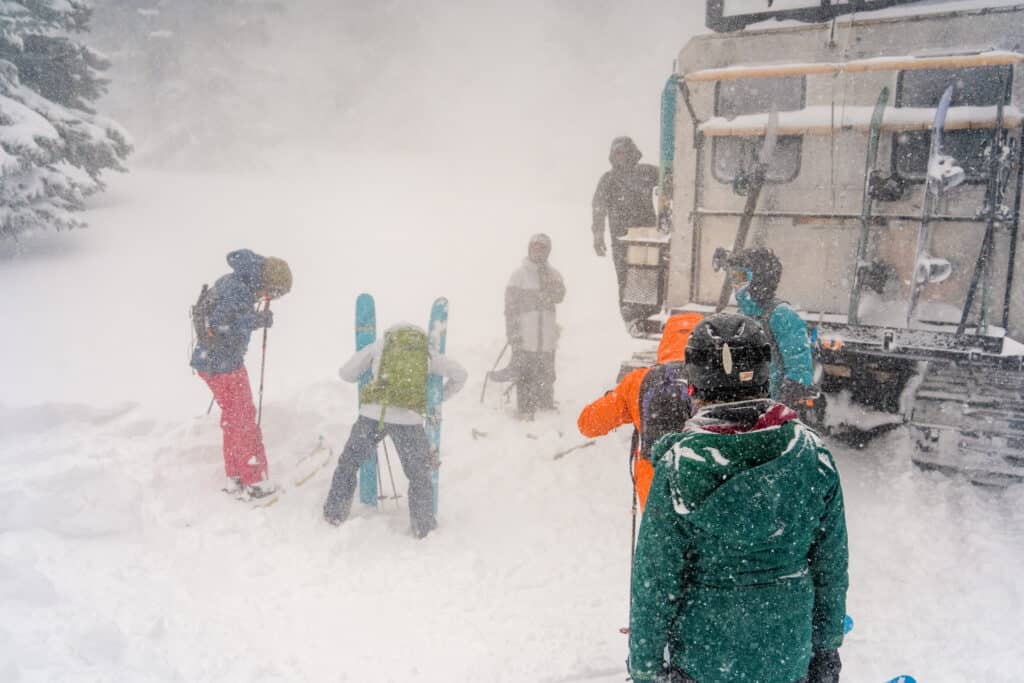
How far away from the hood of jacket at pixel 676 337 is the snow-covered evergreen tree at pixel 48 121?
12.3 m

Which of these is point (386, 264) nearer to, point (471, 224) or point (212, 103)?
point (471, 224)

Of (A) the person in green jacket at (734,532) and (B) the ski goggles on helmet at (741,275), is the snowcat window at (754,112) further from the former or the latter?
(A) the person in green jacket at (734,532)

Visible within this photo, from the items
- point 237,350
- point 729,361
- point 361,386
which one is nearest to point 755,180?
point 361,386

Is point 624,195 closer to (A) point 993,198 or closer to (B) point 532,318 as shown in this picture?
(B) point 532,318

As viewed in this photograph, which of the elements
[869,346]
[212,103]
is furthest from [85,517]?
[212,103]

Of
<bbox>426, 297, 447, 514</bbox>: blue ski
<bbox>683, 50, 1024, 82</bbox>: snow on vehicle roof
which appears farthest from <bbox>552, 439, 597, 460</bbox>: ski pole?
<bbox>683, 50, 1024, 82</bbox>: snow on vehicle roof

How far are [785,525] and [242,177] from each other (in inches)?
1026

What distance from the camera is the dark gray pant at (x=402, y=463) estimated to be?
5297mm

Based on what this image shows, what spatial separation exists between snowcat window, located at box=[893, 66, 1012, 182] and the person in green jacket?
488 cm

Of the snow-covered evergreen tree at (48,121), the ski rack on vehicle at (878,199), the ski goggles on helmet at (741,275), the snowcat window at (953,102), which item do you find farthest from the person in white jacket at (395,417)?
the snow-covered evergreen tree at (48,121)

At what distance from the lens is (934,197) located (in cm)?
565

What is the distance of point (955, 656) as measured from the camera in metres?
3.78

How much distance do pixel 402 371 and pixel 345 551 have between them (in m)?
1.40

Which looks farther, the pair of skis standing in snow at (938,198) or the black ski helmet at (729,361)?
the pair of skis standing in snow at (938,198)
